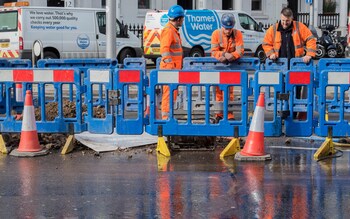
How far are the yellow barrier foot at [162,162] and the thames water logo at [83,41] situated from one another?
16.2 meters

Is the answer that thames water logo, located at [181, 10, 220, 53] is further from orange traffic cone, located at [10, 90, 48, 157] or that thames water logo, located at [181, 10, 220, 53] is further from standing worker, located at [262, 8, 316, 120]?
orange traffic cone, located at [10, 90, 48, 157]

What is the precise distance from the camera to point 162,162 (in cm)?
854

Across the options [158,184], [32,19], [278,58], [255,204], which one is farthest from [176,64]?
[32,19]

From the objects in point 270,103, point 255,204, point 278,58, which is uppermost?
point 278,58

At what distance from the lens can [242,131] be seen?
8945 mm

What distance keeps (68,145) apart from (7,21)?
15.4 m

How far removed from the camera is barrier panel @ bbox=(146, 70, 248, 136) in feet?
28.9

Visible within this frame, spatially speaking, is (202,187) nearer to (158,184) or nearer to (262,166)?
(158,184)

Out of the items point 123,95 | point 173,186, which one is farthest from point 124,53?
point 173,186

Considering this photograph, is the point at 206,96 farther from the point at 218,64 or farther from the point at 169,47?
the point at 218,64

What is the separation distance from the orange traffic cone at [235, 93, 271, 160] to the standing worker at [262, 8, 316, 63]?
232 centimetres

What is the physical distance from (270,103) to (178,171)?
280cm

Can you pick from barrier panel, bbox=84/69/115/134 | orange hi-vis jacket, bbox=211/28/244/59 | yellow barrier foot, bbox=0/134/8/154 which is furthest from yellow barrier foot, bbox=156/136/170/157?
orange hi-vis jacket, bbox=211/28/244/59

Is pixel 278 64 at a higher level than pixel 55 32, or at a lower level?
lower
